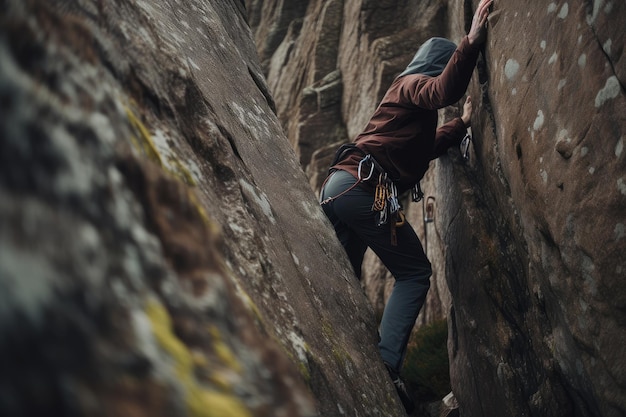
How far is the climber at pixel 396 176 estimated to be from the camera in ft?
16.6

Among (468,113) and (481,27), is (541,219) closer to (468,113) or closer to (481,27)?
(481,27)

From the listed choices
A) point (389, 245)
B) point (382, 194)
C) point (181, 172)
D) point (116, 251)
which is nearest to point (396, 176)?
point (382, 194)

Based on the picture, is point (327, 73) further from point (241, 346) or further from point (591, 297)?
point (241, 346)

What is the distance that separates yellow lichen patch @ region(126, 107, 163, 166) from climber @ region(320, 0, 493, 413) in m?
3.27

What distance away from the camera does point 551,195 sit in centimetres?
396

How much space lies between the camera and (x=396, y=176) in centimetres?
556

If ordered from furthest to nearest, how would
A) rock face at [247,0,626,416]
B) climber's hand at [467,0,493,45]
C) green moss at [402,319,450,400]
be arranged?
green moss at [402,319,450,400] → climber's hand at [467,0,493,45] → rock face at [247,0,626,416]

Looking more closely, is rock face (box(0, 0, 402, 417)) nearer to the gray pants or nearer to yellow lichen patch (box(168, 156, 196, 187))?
yellow lichen patch (box(168, 156, 196, 187))

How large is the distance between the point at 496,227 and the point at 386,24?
7.40 m

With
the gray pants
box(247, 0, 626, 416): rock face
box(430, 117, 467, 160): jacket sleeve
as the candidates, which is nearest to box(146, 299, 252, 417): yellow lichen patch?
box(247, 0, 626, 416): rock face

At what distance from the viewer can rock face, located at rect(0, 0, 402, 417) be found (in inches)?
43.8

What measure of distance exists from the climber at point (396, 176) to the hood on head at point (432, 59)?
13cm

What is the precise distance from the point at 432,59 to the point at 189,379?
524 centimetres

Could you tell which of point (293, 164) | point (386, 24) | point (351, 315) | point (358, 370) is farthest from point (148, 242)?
point (386, 24)
